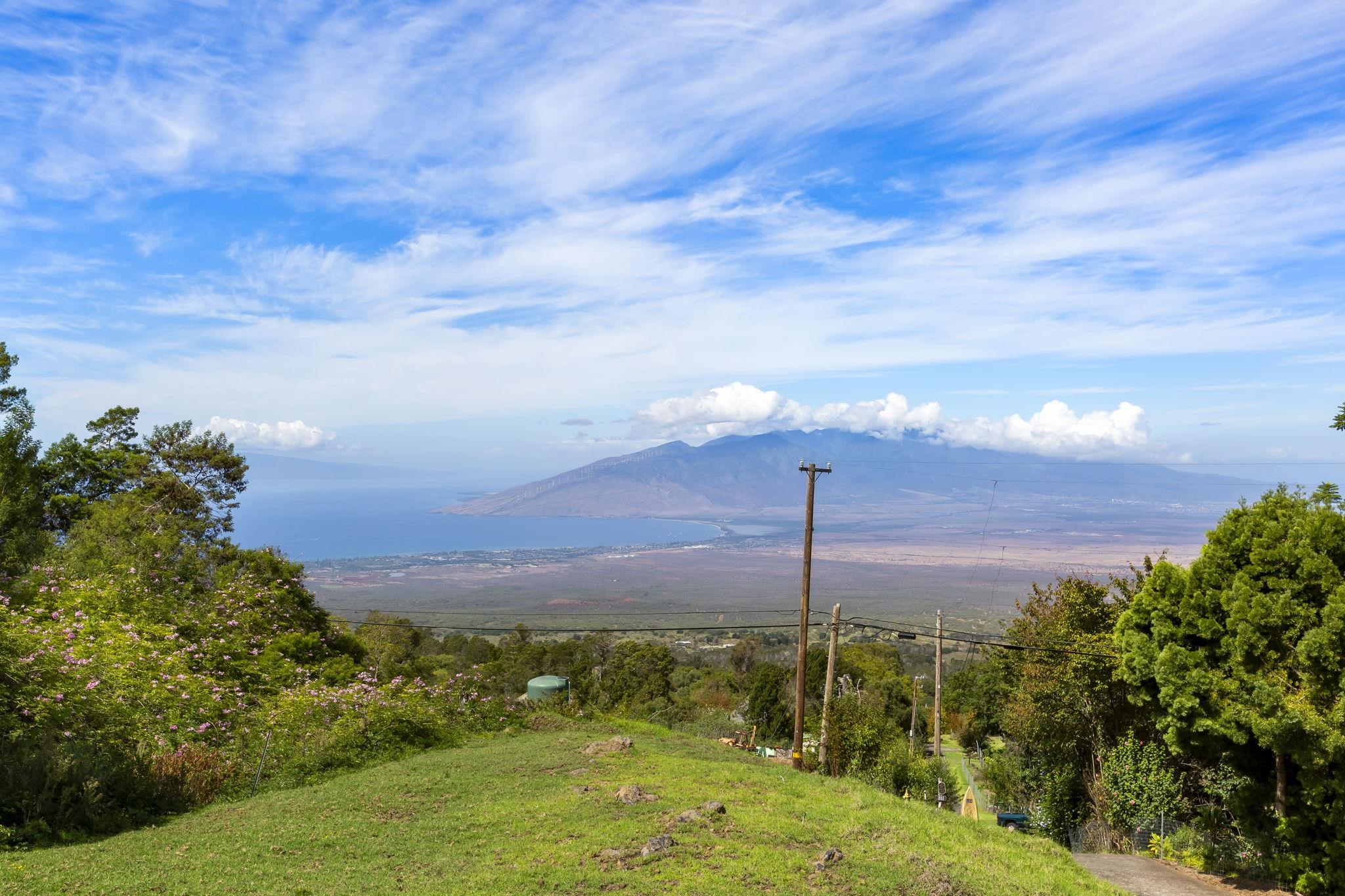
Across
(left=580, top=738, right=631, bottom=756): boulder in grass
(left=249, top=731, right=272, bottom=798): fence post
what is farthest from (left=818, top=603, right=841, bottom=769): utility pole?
(left=249, top=731, right=272, bottom=798): fence post

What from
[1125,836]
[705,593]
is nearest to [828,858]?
[1125,836]

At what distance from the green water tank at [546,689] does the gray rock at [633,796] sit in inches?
701

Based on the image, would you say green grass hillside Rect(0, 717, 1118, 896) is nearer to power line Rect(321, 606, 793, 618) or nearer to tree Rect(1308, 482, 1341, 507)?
tree Rect(1308, 482, 1341, 507)

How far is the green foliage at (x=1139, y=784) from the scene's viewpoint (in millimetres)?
20906

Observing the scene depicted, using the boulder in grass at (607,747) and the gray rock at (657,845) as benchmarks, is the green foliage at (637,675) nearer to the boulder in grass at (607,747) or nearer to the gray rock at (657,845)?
the boulder in grass at (607,747)

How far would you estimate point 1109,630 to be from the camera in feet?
80.3

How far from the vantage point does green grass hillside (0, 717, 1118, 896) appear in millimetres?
10469

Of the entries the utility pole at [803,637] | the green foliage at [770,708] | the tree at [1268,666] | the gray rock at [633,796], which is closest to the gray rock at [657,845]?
the gray rock at [633,796]

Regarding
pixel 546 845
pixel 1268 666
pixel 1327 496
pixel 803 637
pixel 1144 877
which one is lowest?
pixel 1144 877

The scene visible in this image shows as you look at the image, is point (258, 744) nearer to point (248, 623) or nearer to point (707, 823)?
point (248, 623)

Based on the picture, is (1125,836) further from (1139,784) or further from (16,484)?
(16,484)

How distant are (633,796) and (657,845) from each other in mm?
3013

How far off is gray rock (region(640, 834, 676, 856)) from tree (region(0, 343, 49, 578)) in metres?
16.7

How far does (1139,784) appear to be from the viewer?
2123 cm
